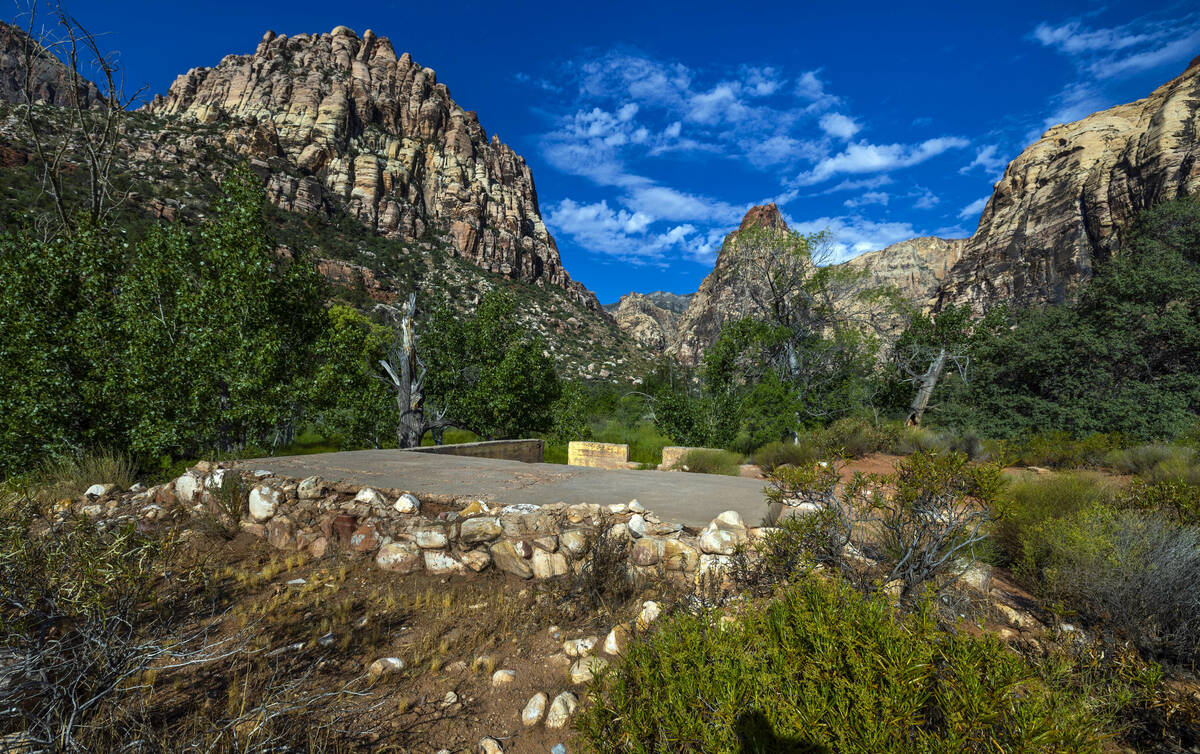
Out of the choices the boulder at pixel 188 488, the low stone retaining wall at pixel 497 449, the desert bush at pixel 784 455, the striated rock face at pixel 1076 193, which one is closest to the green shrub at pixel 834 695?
the boulder at pixel 188 488

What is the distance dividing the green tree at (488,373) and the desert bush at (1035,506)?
31.1 ft

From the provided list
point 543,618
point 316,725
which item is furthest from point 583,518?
point 316,725

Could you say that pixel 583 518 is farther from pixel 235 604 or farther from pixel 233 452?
pixel 233 452

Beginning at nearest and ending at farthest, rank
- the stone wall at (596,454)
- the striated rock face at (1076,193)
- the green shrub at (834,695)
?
the green shrub at (834,695), the stone wall at (596,454), the striated rock face at (1076,193)

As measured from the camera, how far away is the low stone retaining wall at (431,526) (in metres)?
3.63

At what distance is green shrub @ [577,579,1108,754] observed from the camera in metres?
1.40

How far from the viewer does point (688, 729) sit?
1.64m

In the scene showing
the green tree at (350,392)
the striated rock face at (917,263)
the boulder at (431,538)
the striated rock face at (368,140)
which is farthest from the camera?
the striated rock face at (917,263)

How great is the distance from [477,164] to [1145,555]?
9831cm

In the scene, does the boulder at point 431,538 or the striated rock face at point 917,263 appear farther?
the striated rock face at point 917,263

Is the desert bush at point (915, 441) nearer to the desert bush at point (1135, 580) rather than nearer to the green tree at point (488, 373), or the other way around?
the desert bush at point (1135, 580)

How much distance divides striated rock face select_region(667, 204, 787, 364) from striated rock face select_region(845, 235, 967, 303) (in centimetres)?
2128

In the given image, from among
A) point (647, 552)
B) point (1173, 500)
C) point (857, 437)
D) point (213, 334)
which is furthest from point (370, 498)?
point (857, 437)

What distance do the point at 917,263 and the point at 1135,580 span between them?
312 feet
